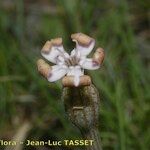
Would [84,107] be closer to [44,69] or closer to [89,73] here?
[44,69]

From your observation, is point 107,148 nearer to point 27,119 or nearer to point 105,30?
point 27,119

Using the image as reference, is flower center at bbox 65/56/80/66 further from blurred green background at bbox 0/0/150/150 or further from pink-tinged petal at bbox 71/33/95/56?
blurred green background at bbox 0/0/150/150

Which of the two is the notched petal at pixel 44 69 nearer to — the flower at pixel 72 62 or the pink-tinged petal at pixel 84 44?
the flower at pixel 72 62

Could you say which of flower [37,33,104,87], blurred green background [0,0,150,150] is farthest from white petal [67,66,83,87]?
blurred green background [0,0,150,150]

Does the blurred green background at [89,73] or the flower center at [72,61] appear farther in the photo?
the blurred green background at [89,73]

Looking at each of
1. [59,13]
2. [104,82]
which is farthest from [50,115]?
[59,13]


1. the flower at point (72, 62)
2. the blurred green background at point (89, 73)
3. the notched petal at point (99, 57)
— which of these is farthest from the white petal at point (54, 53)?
the blurred green background at point (89, 73)

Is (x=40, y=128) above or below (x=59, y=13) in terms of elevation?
below
